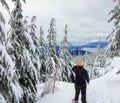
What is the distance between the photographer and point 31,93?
18953 mm

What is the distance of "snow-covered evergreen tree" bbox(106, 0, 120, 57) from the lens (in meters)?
21.6

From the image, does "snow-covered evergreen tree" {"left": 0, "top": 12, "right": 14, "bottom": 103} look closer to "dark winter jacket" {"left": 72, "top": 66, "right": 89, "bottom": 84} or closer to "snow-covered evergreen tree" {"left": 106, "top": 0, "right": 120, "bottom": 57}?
"dark winter jacket" {"left": 72, "top": 66, "right": 89, "bottom": 84}

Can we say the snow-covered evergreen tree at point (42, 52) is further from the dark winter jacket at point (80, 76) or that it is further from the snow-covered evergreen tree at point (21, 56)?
the dark winter jacket at point (80, 76)

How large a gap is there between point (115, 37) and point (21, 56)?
774 cm

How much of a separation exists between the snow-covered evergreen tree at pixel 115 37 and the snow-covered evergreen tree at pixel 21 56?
6529 mm

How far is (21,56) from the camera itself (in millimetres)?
17703

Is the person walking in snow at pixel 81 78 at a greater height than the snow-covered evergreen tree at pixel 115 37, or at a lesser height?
lesser

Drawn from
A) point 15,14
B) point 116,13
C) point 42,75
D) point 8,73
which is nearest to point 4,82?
point 8,73

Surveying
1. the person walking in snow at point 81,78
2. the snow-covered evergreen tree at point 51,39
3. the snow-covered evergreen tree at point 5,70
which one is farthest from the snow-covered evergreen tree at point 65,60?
the snow-covered evergreen tree at point 5,70

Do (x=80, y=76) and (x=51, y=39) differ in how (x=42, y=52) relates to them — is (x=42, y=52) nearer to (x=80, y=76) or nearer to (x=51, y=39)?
(x=51, y=39)

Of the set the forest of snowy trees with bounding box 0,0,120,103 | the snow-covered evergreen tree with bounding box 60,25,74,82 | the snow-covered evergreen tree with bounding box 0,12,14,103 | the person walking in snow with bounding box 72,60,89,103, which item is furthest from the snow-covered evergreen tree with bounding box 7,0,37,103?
the snow-covered evergreen tree with bounding box 60,25,74,82

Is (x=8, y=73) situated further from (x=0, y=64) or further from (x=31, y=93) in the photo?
(x=31, y=93)

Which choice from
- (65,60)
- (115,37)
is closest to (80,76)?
(115,37)

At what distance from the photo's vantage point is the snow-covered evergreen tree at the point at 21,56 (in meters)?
17.7
